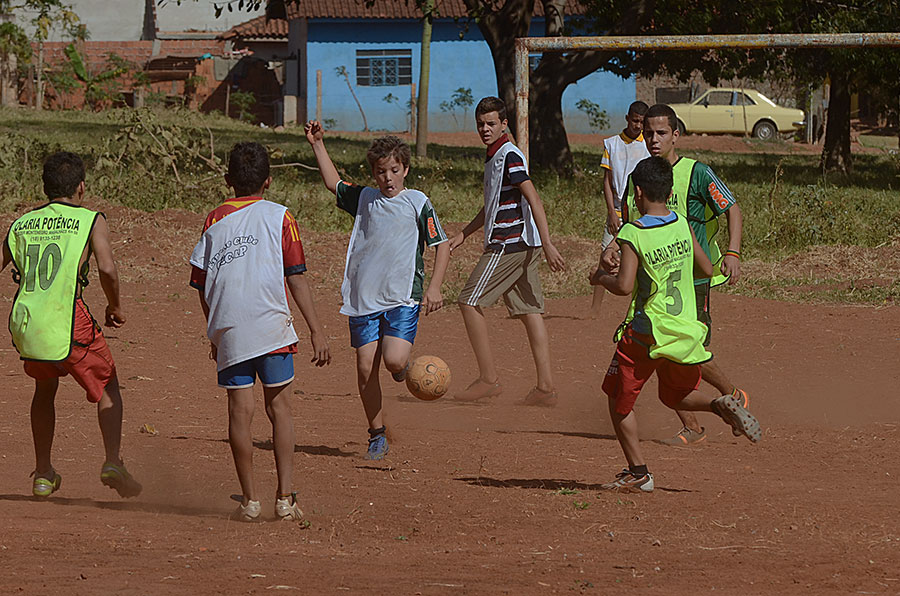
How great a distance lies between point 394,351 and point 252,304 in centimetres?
160

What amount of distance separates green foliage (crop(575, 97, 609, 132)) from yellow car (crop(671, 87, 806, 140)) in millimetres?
2417

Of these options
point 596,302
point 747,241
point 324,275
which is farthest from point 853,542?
point 747,241

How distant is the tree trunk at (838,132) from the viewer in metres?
26.2

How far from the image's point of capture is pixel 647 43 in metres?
11.7

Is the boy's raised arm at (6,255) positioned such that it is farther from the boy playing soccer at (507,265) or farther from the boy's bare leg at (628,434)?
the boy playing soccer at (507,265)

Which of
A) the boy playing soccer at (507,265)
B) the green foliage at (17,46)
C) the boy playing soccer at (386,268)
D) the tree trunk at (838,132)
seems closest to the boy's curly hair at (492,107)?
the boy playing soccer at (507,265)

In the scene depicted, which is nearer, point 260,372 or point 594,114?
point 260,372

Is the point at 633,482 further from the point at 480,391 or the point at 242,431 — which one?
the point at 480,391

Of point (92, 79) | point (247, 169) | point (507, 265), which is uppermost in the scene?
point (92, 79)

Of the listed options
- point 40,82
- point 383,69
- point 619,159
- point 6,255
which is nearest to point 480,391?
point 619,159

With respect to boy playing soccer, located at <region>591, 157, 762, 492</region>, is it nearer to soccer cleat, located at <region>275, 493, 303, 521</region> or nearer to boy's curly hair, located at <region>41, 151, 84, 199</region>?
soccer cleat, located at <region>275, 493, 303, 521</region>

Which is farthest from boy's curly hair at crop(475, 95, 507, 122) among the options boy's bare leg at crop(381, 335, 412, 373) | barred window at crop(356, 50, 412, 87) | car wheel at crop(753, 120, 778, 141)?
car wheel at crop(753, 120, 778, 141)

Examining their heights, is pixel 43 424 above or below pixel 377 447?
above

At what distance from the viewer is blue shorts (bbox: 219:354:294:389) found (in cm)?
509
